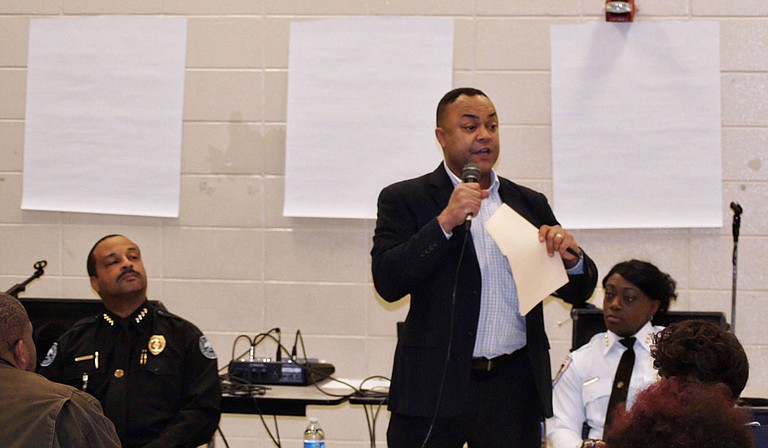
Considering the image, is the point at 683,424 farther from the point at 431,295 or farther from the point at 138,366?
the point at 138,366

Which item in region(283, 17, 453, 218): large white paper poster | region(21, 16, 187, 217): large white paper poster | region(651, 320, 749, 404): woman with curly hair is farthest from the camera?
region(21, 16, 187, 217): large white paper poster

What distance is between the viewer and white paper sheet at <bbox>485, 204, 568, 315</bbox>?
2895 mm

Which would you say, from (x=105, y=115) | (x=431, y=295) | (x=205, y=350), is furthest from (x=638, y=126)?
(x=105, y=115)

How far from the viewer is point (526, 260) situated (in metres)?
2.94

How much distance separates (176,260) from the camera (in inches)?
187

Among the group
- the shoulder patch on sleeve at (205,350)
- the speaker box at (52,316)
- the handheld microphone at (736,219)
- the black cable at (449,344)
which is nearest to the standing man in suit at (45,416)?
the black cable at (449,344)

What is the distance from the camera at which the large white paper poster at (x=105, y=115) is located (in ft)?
15.6

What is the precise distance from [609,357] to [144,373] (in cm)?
174

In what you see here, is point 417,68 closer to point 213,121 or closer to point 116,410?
point 213,121

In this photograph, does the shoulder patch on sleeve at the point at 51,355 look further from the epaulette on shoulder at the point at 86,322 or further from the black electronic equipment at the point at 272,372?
the black electronic equipment at the point at 272,372

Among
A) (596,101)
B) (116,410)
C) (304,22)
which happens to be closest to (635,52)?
(596,101)

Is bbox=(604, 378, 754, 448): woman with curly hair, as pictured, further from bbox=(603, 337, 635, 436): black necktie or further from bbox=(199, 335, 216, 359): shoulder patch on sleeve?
bbox=(199, 335, 216, 359): shoulder patch on sleeve

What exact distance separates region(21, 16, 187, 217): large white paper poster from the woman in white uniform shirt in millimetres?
2184

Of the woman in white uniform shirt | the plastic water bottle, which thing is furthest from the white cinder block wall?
the woman in white uniform shirt
